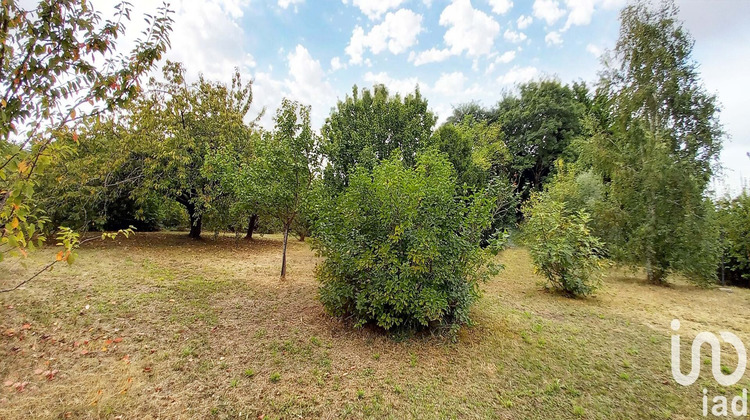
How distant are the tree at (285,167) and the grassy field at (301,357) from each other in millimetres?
1850

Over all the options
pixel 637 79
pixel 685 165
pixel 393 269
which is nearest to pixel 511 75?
pixel 637 79

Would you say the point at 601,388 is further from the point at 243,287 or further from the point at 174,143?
the point at 174,143

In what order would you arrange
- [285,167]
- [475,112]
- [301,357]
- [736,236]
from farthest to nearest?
[475,112] → [736,236] → [285,167] → [301,357]

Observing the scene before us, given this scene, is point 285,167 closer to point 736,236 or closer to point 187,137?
point 187,137

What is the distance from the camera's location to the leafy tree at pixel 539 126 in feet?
69.8

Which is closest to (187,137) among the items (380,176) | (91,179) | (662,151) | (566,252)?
(91,179)

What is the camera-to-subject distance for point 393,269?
3797 millimetres

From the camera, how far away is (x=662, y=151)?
837 cm

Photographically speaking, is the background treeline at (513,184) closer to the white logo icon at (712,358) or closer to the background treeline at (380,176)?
the background treeline at (380,176)

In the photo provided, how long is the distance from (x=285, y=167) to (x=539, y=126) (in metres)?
21.7

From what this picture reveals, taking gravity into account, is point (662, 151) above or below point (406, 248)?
above

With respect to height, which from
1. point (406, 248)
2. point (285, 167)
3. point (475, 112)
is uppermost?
point (475, 112)

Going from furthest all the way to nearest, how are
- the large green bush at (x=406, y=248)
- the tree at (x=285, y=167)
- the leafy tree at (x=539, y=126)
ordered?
the leafy tree at (x=539, y=126) < the tree at (x=285, y=167) < the large green bush at (x=406, y=248)

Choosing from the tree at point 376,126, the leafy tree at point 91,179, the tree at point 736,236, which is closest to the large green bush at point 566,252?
the tree at point 376,126
